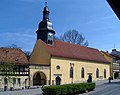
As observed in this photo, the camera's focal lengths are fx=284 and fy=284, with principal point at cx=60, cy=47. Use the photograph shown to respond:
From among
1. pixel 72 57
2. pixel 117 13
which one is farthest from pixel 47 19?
pixel 117 13

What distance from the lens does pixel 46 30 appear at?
58625 millimetres

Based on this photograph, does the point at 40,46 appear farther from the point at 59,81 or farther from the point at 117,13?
the point at 117,13

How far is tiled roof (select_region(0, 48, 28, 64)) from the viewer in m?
48.2

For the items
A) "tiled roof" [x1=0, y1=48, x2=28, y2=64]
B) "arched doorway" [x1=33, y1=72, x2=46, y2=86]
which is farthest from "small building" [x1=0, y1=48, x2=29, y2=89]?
"arched doorway" [x1=33, y1=72, x2=46, y2=86]

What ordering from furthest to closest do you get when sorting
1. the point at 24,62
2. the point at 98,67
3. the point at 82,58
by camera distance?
the point at 98,67, the point at 82,58, the point at 24,62

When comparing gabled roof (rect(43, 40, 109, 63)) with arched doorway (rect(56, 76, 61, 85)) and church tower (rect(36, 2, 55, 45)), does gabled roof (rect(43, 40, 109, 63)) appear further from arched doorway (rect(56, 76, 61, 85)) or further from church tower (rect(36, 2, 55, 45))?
arched doorway (rect(56, 76, 61, 85))

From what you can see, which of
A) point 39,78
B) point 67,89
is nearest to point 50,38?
point 39,78

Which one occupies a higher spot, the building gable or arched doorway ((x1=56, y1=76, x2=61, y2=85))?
the building gable

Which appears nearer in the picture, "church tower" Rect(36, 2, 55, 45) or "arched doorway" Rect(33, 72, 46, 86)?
"arched doorway" Rect(33, 72, 46, 86)

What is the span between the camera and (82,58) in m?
66.2

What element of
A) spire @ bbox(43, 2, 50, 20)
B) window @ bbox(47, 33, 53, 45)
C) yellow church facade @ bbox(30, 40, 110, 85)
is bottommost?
yellow church facade @ bbox(30, 40, 110, 85)

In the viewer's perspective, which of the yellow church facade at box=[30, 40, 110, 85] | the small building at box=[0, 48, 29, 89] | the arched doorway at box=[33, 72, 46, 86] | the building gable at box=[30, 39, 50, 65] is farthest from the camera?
the building gable at box=[30, 39, 50, 65]

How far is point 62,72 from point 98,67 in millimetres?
18850

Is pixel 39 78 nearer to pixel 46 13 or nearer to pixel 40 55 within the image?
pixel 40 55
